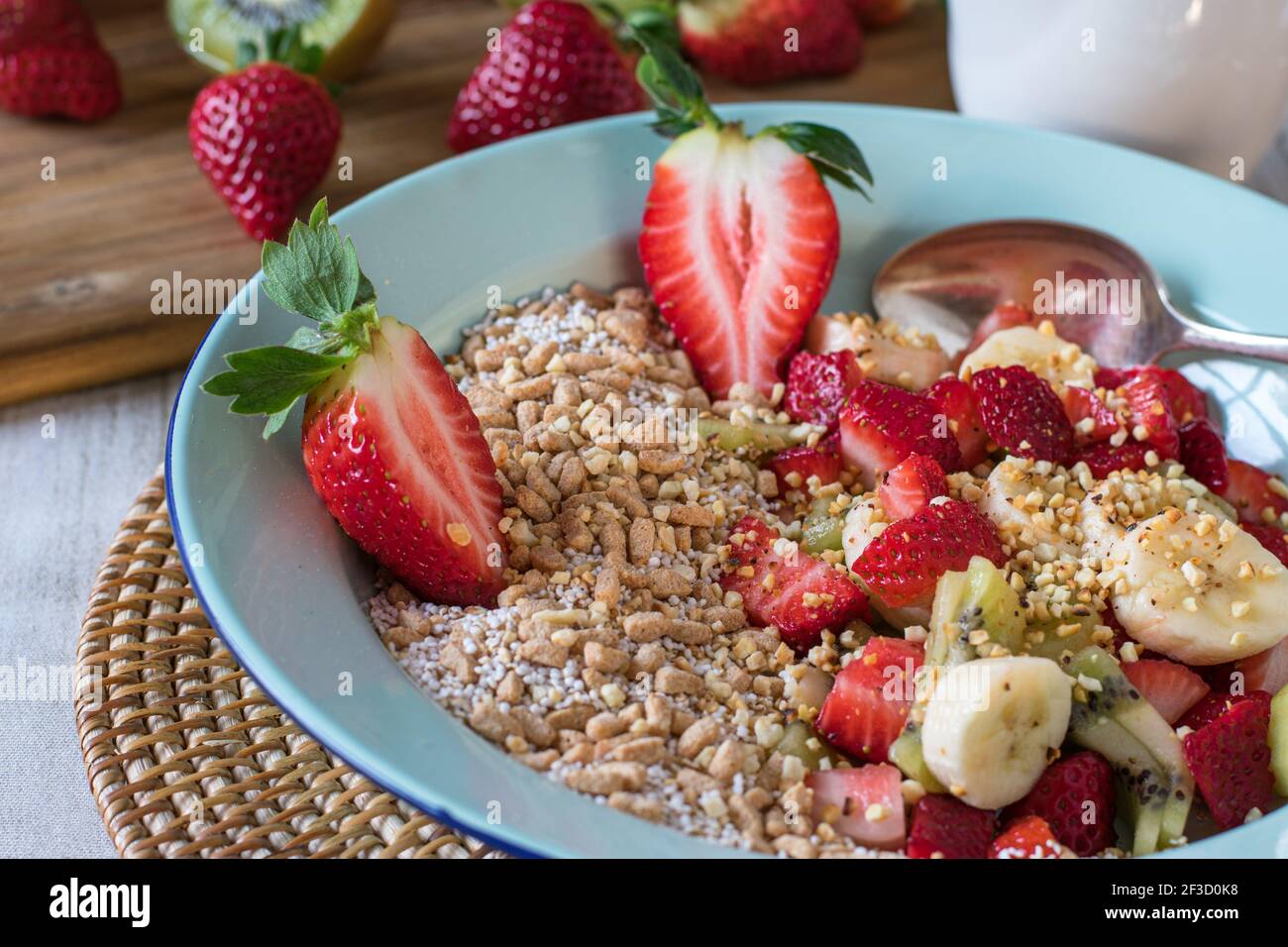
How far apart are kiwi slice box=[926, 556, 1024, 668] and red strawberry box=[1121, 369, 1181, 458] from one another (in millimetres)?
283

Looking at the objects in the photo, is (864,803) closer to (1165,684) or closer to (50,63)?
(1165,684)

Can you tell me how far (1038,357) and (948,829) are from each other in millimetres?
547

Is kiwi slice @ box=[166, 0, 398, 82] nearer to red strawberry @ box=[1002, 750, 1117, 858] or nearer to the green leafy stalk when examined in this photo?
the green leafy stalk

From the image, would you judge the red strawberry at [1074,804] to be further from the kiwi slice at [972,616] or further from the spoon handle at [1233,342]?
the spoon handle at [1233,342]

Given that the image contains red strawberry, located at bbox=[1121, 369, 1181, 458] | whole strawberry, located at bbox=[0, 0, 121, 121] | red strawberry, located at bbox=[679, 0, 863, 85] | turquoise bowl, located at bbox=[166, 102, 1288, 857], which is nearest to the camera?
turquoise bowl, located at bbox=[166, 102, 1288, 857]

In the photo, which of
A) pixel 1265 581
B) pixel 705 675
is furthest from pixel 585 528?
pixel 1265 581

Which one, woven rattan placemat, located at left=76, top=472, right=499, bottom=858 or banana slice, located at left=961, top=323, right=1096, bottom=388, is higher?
banana slice, located at left=961, top=323, right=1096, bottom=388

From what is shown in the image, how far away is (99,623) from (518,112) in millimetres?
779

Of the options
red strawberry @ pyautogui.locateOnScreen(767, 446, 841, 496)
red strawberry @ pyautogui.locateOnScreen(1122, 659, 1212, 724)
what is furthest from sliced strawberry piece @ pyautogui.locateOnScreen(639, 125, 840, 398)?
red strawberry @ pyautogui.locateOnScreen(1122, 659, 1212, 724)

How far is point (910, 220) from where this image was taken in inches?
56.7

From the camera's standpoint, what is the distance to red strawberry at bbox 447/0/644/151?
1.55 metres

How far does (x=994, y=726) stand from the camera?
3.00 ft

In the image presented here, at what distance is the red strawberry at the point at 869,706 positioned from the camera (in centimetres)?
98

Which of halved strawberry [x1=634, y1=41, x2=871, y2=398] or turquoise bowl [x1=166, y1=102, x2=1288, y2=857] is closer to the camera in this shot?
turquoise bowl [x1=166, y1=102, x2=1288, y2=857]
